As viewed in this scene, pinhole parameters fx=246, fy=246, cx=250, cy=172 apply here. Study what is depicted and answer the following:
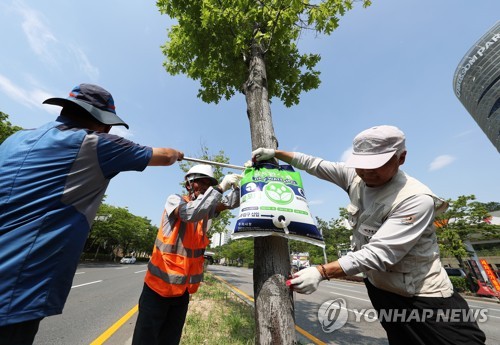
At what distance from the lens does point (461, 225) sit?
18.0 meters

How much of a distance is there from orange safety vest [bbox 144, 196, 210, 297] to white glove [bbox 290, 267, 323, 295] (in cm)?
134

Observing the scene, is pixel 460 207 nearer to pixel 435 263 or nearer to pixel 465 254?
pixel 465 254

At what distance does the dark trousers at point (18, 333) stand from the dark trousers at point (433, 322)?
216 cm

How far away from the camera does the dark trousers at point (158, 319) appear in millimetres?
2342

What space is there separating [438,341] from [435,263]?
45 centimetres

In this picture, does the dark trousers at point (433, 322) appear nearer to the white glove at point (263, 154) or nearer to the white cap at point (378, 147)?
the white cap at point (378, 147)

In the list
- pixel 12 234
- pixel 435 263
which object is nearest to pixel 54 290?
pixel 12 234

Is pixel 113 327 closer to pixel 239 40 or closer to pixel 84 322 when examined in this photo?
pixel 84 322

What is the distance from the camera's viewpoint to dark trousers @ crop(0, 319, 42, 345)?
1188mm

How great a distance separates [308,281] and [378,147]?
102 cm

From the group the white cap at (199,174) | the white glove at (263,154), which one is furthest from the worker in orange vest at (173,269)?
the white glove at (263,154)

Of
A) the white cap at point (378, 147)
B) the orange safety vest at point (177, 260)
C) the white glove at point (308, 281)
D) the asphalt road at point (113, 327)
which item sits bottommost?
the asphalt road at point (113, 327)

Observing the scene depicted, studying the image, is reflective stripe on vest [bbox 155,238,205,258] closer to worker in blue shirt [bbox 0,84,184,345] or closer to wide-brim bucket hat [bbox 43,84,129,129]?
worker in blue shirt [bbox 0,84,184,345]

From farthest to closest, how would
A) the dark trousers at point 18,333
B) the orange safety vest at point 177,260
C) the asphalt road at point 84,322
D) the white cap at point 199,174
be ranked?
1. the asphalt road at point 84,322
2. the white cap at point 199,174
3. the orange safety vest at point 177,260
4. the dark trousers at point 18,333
